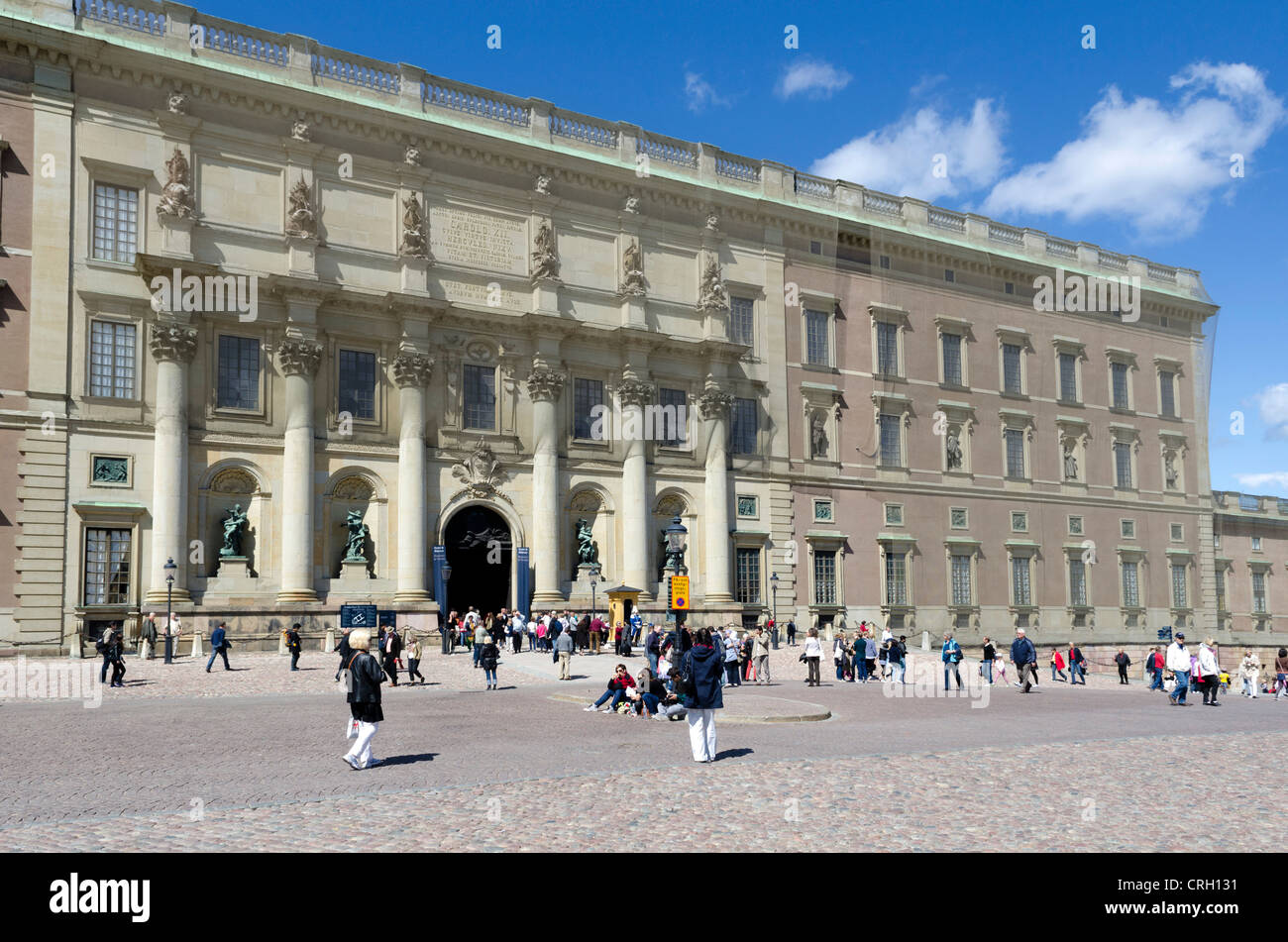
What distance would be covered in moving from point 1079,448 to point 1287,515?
79.6 ft

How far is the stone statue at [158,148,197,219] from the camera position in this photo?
129 feet

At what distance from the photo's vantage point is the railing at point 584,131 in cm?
4894

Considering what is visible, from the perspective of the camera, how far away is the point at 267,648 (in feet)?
128

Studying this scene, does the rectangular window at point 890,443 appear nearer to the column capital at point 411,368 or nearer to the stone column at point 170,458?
A: the column capital at point 411,368

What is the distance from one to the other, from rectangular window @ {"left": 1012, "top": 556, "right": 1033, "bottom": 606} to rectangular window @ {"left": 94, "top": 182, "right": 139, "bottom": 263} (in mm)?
44320

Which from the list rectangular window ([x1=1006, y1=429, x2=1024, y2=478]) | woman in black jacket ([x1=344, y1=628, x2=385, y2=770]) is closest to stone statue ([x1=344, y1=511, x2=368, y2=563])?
woman in black jacket ([x1=344, y1=628, x2=385, y2=770])

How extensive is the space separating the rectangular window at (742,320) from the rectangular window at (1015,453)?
673 inches

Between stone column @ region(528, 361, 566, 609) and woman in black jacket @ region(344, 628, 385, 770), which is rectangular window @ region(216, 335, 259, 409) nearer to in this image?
stone column @ region(528, 361, 566, 609)

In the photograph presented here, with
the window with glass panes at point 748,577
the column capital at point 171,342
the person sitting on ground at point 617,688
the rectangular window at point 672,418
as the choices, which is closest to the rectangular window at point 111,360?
the column capital at point 171,342

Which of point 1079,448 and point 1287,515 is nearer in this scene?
point 1079,448

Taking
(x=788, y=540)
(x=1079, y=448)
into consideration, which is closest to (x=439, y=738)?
(x=788, y=540)

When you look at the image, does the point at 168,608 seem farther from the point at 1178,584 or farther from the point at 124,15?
the point at 1178,584

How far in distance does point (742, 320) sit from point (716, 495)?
8.70 metres
